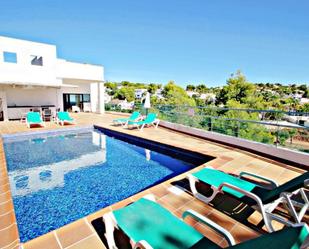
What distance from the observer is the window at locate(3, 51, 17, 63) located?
12773mm

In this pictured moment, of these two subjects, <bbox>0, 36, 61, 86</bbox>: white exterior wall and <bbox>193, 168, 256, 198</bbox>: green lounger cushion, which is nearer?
<bbox>193, 168, 256, 198</bbox>: green lounger cushion

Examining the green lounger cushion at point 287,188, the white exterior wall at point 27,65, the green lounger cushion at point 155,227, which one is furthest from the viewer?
the white exterior wall at point 27,65

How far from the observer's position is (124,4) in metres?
Result: 11.8

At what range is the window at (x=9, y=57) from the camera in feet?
41.9

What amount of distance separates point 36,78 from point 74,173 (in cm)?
1252

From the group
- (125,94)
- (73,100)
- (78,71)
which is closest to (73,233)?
(78,71)

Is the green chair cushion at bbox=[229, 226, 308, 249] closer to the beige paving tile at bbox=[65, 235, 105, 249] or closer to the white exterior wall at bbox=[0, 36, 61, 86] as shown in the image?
the beige paving tile at bbox=[65, 235, 105, 249]

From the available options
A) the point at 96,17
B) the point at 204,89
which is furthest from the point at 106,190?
the point at 204,89

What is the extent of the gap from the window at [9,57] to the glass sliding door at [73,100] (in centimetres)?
509

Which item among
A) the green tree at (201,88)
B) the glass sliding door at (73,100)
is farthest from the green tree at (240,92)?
the green tree at (201,88)

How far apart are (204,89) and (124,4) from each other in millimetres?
73846

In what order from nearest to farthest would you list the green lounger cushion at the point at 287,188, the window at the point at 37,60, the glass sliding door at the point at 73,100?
the green lounger cushion at the point at 287,188, the window at the point at 37,60, the glass sliding door at the point at 73,100

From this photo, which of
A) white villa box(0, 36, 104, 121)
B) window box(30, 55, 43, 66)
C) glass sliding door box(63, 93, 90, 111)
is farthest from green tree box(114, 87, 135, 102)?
window box(30, 55, 43, 66)

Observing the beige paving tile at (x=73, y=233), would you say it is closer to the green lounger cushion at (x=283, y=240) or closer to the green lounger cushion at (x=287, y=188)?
the green lounger cushion at (x=283, y=240)
